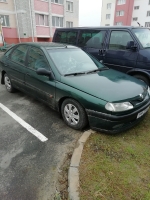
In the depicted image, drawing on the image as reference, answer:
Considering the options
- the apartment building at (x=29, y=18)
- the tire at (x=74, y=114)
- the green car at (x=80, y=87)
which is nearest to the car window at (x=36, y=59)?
the green car at (x=80, y=87)

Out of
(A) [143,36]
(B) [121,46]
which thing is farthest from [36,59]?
(A) [143,36]

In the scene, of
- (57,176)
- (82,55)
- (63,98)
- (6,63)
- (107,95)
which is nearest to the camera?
(57,176)

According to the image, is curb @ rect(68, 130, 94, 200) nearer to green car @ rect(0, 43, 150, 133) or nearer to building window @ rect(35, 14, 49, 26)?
green car @ rect(0, 43, 150, 133)

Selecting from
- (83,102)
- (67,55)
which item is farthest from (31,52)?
(83,102)

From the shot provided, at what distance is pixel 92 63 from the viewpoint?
13.0 feet

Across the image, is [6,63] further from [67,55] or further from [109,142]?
[109,142]

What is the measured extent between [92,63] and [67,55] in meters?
0.64

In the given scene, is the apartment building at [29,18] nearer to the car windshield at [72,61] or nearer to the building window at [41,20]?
the building window at [41,20]

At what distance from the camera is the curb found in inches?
75.6

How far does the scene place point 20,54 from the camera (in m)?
4.39

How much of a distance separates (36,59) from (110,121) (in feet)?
7.54

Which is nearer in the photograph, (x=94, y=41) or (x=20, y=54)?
(x=20, y=54)

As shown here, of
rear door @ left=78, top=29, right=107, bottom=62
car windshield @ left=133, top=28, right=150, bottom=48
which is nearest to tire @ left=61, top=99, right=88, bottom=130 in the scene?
rear door @ left=78, top=29, right=107, bottom=62

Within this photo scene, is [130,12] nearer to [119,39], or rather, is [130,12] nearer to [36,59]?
[119,39]
